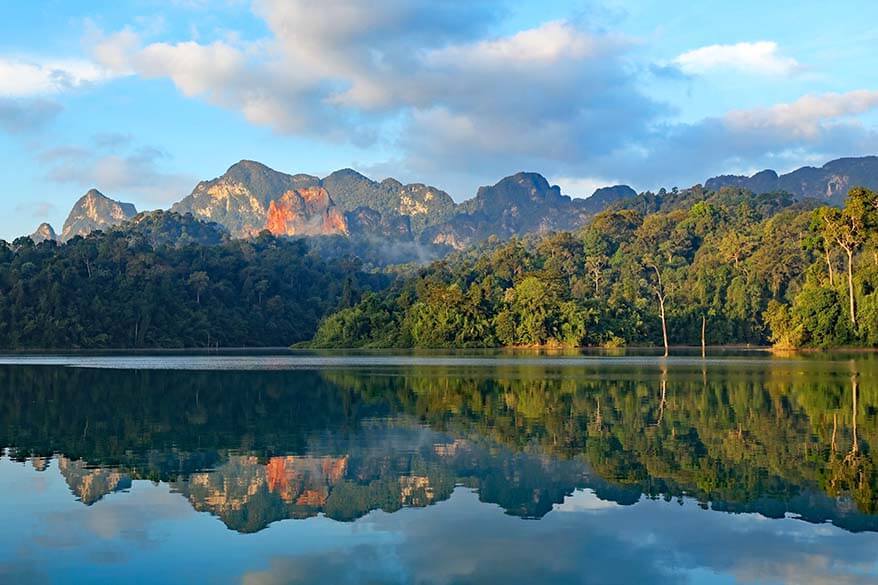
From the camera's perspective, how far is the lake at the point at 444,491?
9.16 meters

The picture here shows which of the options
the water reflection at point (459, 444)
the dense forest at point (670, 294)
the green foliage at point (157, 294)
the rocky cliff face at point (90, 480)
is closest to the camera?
the water reflection at point (459, 444)

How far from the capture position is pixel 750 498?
1218 cm

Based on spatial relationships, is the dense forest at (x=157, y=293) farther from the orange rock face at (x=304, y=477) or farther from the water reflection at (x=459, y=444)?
the orange rock face at (x=304, y=477)

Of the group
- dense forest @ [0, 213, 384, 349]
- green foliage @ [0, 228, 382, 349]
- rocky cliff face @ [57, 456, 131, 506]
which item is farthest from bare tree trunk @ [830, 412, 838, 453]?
dense forest @ [0, 213, 384, 349]

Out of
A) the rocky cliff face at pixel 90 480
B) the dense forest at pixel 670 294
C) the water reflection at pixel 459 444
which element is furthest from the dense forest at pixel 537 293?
the rocky cliff face at pixel 90 480

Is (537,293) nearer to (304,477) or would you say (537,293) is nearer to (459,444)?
(459,444)

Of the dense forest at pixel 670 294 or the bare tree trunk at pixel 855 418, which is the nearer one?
the bare tree trunk at pixel 855 418

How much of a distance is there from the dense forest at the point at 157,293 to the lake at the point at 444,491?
72.4 m

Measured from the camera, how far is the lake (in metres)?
9.16

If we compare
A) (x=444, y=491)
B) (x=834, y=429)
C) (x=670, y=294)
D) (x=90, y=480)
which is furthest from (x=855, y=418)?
(x=670, y=294)

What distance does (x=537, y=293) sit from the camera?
8756 cm

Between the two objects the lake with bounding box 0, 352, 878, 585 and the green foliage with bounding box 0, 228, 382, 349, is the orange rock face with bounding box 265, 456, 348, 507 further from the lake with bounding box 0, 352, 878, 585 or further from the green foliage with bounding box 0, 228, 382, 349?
the green foliage with bounding box 0, 228, 382, 349

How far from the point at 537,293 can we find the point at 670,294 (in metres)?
19.8

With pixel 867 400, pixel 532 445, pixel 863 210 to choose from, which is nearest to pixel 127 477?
pixel 532 445
